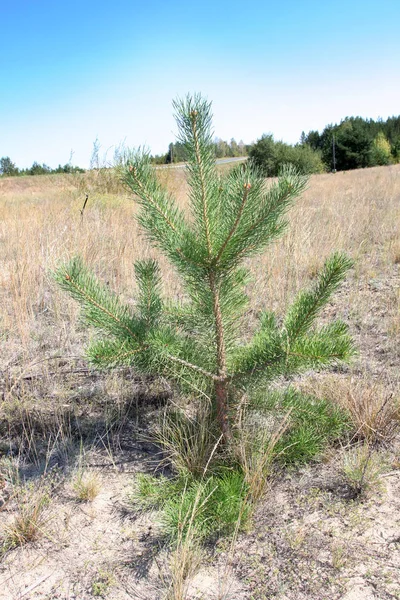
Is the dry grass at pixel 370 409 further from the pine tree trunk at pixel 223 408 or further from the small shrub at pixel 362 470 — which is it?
the pine tree trunk at pixel 223 408

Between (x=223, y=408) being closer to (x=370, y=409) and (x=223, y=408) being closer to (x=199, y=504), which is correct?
(x=199, y=504)

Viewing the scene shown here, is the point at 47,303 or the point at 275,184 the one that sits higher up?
the point at 275,184

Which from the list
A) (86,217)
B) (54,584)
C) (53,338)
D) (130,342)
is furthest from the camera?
(86,217)

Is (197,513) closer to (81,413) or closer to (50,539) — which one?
(50,539)

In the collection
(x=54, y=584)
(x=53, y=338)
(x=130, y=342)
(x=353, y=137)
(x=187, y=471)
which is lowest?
(x=54, y=584)

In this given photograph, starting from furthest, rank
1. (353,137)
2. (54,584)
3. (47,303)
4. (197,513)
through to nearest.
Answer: (353,137) < (47,303) < (197,513) < (54,584)

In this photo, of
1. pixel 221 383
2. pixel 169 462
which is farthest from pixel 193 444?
pixel 221 383

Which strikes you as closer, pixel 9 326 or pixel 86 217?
pixel 9 326

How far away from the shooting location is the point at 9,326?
287cm

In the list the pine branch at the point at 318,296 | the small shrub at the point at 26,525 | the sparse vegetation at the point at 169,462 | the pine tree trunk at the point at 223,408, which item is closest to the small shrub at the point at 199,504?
the sparse vegetation at the point at 169,462

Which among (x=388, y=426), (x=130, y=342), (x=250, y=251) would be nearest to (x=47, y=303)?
(x=130, y=342)

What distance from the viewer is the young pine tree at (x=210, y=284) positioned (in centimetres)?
148

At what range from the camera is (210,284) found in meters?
1.68

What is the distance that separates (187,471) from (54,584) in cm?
58
